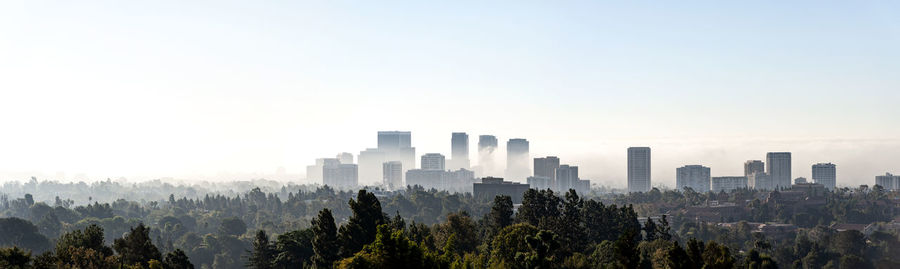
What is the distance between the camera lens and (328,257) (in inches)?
3482

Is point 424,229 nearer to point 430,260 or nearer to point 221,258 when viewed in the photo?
point 430,260

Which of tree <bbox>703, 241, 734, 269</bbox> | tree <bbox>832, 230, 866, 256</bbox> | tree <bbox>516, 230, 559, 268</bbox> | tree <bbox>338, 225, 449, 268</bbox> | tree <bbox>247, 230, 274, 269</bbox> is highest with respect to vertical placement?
tree <bbox>338, 225, 449, 268</bbox>

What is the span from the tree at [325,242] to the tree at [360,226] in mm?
974

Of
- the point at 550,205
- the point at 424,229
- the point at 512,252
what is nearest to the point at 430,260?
the point at 512,252

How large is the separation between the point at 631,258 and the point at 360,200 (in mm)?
35019

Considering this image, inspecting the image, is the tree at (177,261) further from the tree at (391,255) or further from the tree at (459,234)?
the tree at (459,234)

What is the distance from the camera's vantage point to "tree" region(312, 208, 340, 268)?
88.1m

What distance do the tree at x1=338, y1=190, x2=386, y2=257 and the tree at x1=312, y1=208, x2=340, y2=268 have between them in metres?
0.97

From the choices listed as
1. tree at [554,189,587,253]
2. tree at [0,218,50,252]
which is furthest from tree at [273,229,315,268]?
tree at [0,218,50,252]

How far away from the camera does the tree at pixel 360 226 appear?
8962cm

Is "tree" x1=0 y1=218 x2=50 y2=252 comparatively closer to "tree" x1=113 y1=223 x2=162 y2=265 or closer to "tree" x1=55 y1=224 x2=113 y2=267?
"tree" x1=55 y1=224 x2=113 y2=267

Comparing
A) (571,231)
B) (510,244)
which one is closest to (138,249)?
(510,244)

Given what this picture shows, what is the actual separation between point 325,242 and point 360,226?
436 centimetres

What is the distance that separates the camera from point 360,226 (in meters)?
91.2
